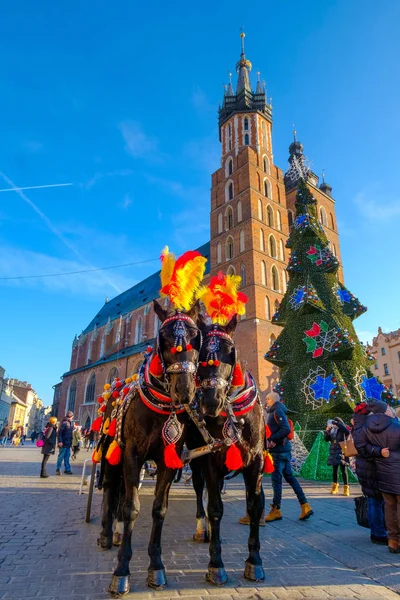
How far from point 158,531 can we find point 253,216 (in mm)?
28790

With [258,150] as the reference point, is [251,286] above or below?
below

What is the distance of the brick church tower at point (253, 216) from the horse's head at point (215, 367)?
21.7 metres

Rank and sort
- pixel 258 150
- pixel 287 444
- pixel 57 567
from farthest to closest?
1. pixel 258 150
2. pixel 287 444
3. pixel 57 567

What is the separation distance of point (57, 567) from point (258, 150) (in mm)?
35747

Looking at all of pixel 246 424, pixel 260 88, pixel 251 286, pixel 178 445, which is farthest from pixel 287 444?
pixel 260 88

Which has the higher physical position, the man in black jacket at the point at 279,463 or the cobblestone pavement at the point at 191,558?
the man in black jacket at the point at 279,463

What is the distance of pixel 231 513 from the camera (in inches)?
233

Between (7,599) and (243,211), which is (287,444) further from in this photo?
(243,211)

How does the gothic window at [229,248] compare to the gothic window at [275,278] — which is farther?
the gothic window at [229,248]

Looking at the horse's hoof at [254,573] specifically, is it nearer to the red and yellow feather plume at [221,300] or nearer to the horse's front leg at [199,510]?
the horse's front leg at [199,510]

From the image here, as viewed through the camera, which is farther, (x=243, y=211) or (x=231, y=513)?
(x=243, y=211)

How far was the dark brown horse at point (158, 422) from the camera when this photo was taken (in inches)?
115

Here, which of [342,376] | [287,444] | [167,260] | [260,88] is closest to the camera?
[167,260]

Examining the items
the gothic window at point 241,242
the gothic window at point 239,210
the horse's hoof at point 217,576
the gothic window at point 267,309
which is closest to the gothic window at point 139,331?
the gothic window at point 241,242
